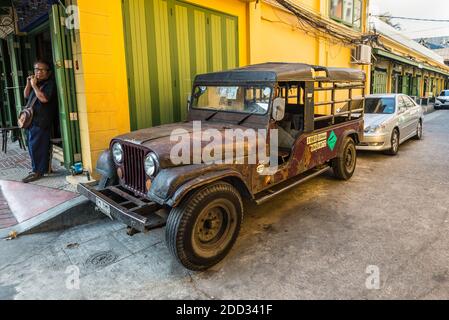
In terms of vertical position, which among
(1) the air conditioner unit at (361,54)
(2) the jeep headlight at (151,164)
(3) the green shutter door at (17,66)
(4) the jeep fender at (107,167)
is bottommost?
(4) the jeep fender at (107,167)

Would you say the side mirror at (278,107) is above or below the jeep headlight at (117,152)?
above

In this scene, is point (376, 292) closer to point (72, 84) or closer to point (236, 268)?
point (236, 268)

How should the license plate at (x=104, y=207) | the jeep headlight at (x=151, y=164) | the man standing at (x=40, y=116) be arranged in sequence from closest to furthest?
1. the jeep headlight at (x=151, y=164)
2. the license plate at (x=104, y=207)
3. the man standing at (x=40, y=116)

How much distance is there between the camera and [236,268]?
3.33 metres

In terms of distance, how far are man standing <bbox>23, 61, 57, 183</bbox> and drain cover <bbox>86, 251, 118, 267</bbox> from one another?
241 centimetres

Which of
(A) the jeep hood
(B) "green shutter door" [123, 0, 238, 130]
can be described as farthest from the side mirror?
(B) "green shutter door" [123, 0, 238, 130]

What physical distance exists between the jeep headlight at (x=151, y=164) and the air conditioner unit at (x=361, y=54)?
467 inches

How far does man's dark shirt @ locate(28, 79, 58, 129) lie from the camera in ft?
17.2

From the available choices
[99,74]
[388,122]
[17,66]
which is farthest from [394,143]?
[17,66]

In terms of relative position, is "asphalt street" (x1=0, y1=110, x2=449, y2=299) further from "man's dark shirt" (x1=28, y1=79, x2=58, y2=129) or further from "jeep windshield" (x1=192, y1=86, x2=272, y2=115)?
"man's dark shirt" (x1=28, y1=79, x2=58, y2=129)

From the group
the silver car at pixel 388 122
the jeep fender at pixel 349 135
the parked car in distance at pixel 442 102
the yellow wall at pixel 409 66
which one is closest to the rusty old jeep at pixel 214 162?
the jeep fender at pixel 349 135

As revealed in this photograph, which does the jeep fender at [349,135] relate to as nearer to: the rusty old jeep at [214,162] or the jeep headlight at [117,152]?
the rusty old jeep at [214,162]

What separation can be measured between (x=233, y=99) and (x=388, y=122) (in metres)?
4.98

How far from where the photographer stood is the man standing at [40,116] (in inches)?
205
